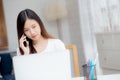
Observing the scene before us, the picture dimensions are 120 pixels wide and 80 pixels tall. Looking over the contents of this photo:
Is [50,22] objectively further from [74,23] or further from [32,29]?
[32,29]

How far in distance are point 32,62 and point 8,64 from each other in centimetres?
185

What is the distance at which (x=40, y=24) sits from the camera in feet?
3.08

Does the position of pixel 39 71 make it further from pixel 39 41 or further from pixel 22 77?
pixel 39 41

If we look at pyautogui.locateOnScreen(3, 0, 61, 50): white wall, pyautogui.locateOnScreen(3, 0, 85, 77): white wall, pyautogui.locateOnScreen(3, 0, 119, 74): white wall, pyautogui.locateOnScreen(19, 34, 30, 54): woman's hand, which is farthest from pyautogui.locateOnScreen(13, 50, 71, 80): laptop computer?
pyautogui.locateOnScreen(3, 0, 61, 50): white wall

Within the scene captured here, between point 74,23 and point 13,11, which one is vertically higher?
point 13,11

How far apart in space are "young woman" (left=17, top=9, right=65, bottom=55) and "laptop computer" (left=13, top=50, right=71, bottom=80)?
13 cm

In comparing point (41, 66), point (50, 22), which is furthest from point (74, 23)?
point (41, 66)

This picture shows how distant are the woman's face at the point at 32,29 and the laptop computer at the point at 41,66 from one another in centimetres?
14

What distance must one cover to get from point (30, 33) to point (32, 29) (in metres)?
0.02

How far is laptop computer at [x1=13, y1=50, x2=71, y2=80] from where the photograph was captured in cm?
77

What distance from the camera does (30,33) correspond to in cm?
89

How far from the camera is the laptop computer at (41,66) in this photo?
2.53 feet

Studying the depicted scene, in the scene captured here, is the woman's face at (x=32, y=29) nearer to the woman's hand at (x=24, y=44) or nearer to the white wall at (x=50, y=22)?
the woman's hand at (x=24, y=44)

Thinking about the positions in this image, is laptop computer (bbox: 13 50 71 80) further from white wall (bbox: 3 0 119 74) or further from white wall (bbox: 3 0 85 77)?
white wall (bbox: 3 0 85 77)
